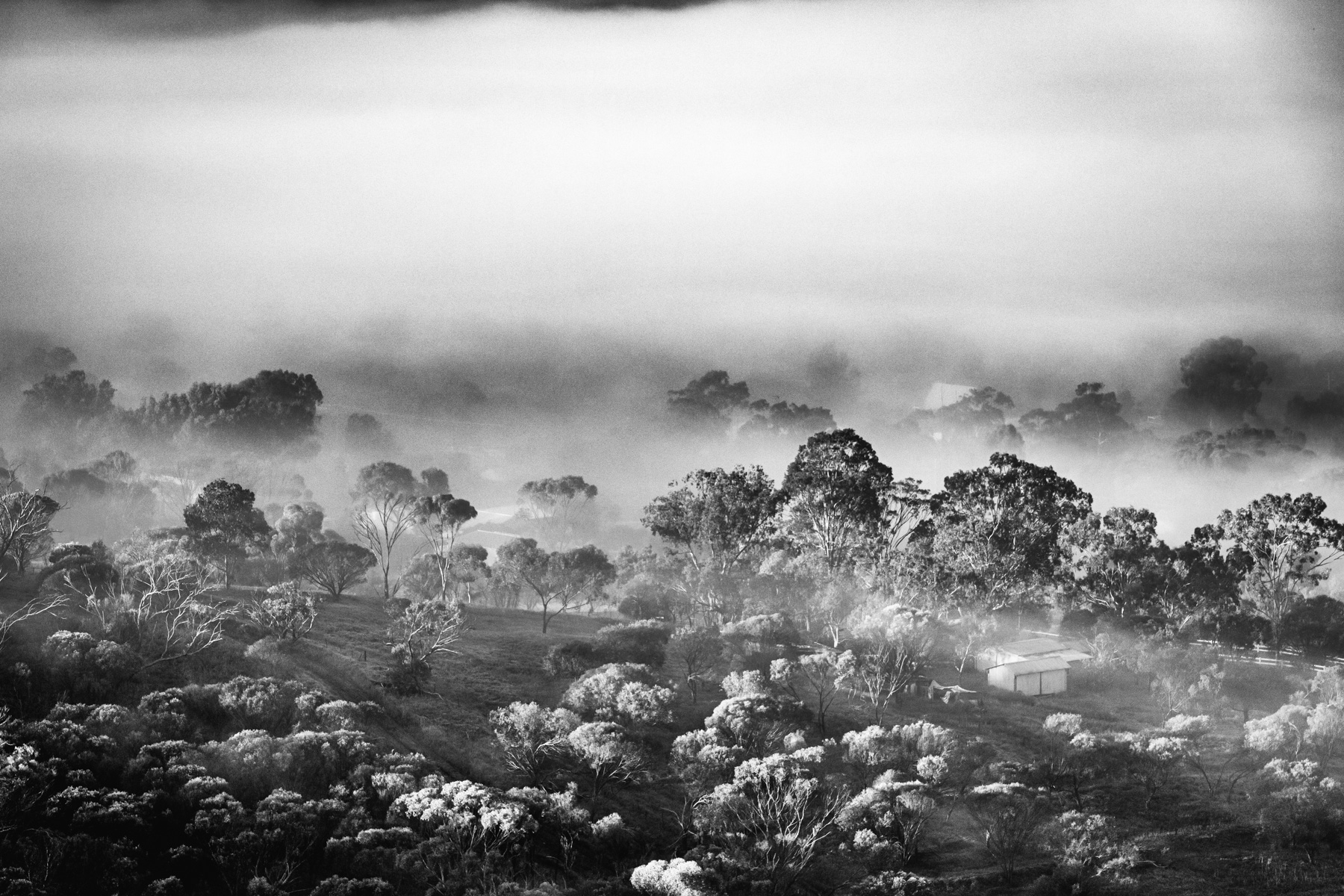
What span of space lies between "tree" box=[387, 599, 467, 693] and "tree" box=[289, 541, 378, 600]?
8244 millimetres

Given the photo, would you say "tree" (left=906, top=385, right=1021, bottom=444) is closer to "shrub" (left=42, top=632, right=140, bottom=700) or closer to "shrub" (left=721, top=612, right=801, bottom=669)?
"shrub" (left=721, top=612, right=801, bottom=669)

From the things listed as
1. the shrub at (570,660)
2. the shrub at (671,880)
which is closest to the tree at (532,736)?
the shrub at (570,660)

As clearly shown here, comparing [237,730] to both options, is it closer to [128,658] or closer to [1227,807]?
[128,658]

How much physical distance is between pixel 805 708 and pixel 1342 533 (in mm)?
37266

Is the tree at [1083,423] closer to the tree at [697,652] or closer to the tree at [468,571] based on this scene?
the tree at [468,571]

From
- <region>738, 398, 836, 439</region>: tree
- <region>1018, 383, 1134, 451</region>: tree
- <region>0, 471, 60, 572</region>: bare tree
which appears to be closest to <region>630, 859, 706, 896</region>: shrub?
<region>0, 471, 60, 572</region>: bare tree

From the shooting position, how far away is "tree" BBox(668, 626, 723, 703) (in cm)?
4946

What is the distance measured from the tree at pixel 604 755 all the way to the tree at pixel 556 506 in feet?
180

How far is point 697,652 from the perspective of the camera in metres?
50.1

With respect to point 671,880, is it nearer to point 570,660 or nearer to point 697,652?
point 570,660

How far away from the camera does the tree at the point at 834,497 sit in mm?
64375

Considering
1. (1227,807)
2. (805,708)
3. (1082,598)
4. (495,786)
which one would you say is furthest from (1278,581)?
(495,786)

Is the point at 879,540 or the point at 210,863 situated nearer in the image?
the point at 210,863

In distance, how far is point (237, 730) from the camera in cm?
3819
